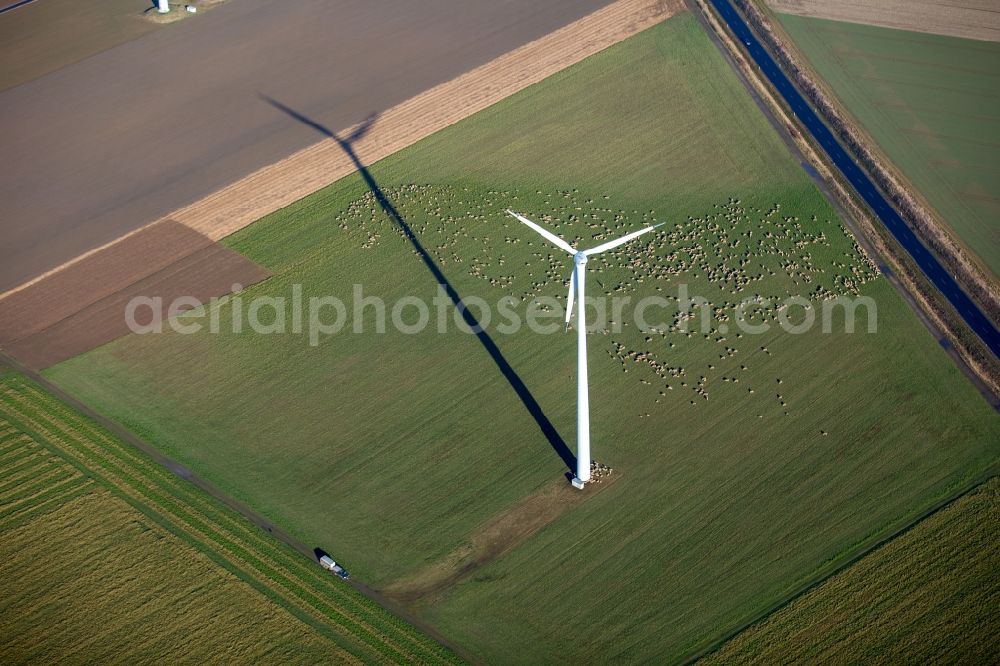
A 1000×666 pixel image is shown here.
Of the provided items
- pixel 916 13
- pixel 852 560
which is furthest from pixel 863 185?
pixel 852 560

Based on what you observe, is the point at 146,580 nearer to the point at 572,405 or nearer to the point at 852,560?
the point at 572,405

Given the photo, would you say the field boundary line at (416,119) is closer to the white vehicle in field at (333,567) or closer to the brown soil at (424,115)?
the brown soil at (424,115)

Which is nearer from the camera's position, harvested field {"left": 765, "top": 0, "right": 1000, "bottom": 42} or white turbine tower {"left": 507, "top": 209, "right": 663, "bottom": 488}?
white turbine tower {"left": 507, "top": 209, "right": 663, "bottom": 488}

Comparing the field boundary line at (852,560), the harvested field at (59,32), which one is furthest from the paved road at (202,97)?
the field boundary line at (852,560)

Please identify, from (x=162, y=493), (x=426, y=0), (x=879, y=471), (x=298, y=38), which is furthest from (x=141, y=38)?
(x=879, y=471)

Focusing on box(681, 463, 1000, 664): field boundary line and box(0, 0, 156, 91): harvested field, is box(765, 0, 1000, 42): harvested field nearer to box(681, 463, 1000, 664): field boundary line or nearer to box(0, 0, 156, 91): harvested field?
box(681, 463, 1000, 664): field boundary line

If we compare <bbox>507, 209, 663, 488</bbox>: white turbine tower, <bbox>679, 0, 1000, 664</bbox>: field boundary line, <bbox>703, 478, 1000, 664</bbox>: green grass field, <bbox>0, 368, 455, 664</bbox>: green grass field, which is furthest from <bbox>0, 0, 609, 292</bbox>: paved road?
<bbox>703, 478, 1000, 664</bbox>: green grass field

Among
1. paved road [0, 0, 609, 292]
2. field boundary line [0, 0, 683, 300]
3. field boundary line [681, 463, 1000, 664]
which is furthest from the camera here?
paved road [0, 0, 609, 292]
